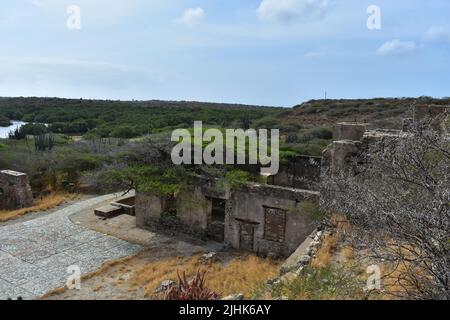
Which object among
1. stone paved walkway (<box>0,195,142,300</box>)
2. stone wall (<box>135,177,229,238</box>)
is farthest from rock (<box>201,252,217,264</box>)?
stone paved walkway (<box>0,195,142,300</box>)

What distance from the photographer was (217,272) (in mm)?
11750

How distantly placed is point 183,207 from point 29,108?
1921 inches

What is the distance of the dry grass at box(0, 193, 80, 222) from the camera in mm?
17484

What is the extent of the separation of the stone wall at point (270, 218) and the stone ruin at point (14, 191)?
11.1 meters

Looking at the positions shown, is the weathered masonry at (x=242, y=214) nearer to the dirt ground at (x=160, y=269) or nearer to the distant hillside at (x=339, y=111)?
the dirt ground at (x=160, y=269)

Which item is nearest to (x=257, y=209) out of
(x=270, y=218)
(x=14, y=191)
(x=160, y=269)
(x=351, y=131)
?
(x=270, y=218)

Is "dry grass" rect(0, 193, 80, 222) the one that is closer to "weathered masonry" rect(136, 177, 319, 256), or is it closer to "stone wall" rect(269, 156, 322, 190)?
"weathered masonry" rect(136, 177, 319, 256)

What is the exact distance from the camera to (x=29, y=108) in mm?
55500

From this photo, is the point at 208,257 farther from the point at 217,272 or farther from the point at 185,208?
the point at 185,208

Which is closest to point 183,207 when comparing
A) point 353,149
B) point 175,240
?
point 175,240

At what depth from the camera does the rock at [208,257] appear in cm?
1255

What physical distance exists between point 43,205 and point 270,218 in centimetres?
1179

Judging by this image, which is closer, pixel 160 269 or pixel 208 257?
pixel 160 269
